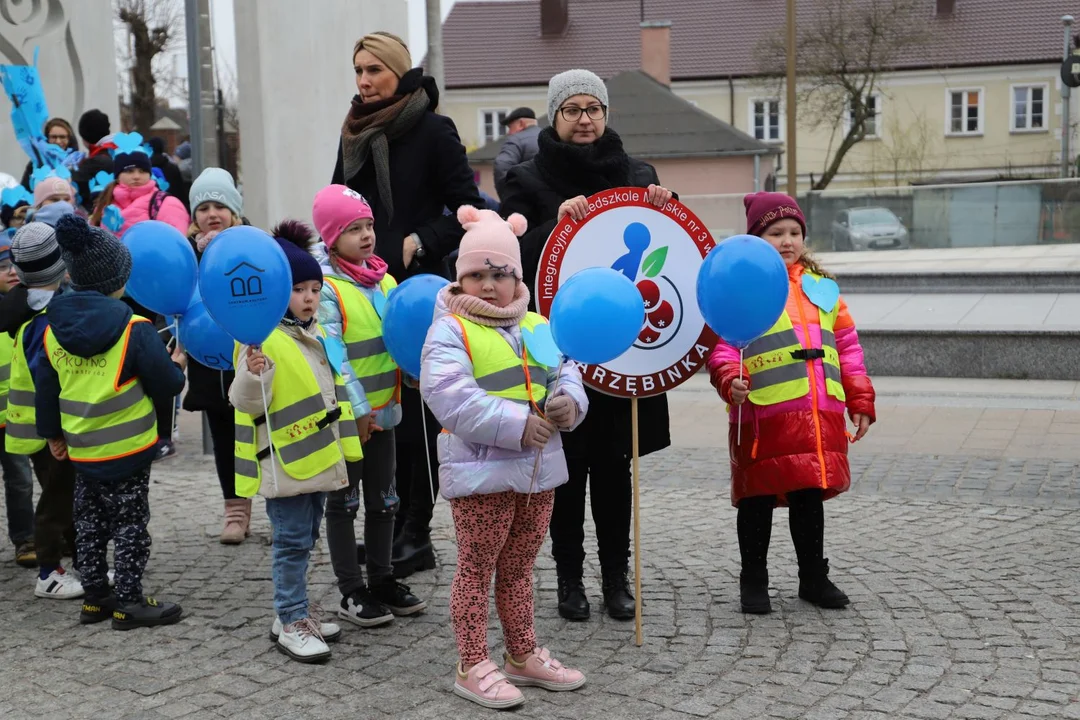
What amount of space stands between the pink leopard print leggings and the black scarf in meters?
1.40

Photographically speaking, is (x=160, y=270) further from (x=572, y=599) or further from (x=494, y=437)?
(x=572, y=599)

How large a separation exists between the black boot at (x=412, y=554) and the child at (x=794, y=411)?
151cm

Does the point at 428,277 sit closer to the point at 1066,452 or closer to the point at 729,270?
the point at 729,270

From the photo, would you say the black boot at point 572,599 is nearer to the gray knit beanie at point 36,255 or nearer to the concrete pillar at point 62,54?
the gray knit beanie at point 36,255

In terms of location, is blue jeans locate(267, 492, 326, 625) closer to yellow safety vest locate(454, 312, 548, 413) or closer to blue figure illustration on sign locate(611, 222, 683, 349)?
yellow safety vest locate(454, 312, 548, 413)

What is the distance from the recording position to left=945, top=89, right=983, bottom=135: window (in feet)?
179

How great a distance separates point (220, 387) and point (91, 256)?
143 centimetres

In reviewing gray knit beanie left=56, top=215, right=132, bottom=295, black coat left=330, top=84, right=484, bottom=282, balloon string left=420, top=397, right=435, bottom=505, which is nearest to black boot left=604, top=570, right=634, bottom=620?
balloon string left=420, top=397, right=435, bottom=505

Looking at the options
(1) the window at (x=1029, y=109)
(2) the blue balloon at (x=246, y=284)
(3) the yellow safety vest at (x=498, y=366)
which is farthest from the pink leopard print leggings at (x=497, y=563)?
(1) the window at (x=1029, y=109)

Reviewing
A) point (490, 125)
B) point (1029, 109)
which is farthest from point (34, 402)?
point (1029, 109)

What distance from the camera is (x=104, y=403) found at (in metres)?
5.16

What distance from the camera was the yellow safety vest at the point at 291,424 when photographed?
475 cm

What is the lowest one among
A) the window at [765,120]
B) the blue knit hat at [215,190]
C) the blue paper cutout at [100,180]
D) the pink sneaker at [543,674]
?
the pink sneaker at [543,674]

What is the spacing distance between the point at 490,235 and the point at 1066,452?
204 inches
